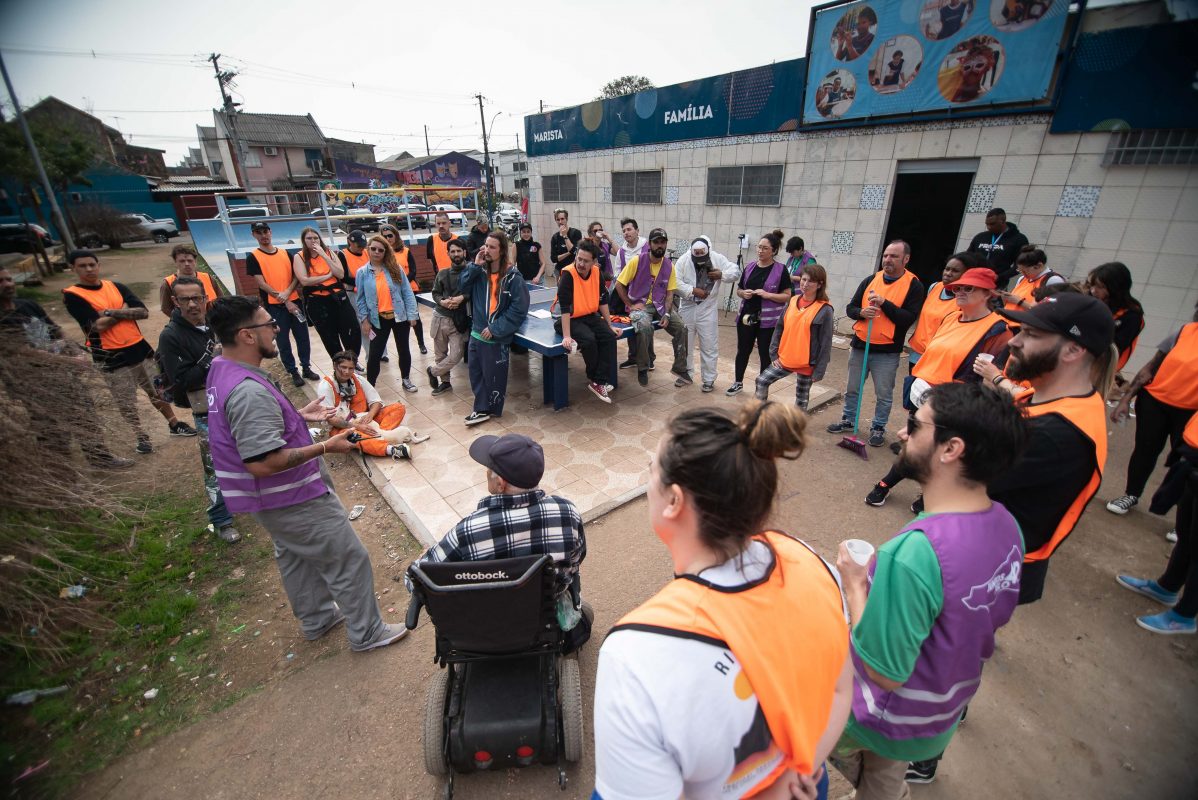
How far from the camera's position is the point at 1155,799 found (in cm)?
212

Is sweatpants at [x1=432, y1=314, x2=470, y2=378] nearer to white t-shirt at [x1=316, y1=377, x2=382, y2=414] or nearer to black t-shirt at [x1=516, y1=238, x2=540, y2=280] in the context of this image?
white t-shirt at [x1=316, y1=377, x2=382, y2=414]

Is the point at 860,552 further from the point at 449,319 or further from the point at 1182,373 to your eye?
the point at 449,319

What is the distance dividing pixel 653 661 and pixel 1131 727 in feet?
10.2

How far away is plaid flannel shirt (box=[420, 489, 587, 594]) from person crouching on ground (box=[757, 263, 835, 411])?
3.31m

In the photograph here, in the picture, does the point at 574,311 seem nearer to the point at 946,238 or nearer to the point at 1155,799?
the point at 1155,799

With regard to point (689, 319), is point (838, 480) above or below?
below

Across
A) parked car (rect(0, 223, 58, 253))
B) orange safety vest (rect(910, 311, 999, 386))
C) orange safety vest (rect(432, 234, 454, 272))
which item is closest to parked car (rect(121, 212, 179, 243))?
parked car (rect(0, 223, 58, 253))

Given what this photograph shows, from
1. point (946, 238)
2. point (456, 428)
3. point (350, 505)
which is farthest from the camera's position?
point (946, 238)

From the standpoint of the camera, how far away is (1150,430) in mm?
3586

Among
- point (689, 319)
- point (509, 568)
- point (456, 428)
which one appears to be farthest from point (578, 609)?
point (689, 319)

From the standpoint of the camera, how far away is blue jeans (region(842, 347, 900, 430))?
15.3 ft

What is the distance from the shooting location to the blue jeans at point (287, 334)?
19.8 ft

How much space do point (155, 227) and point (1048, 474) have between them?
35000 millimetres

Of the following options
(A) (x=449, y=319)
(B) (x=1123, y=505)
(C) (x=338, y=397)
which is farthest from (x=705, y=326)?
(C) (x=338, y=397)
